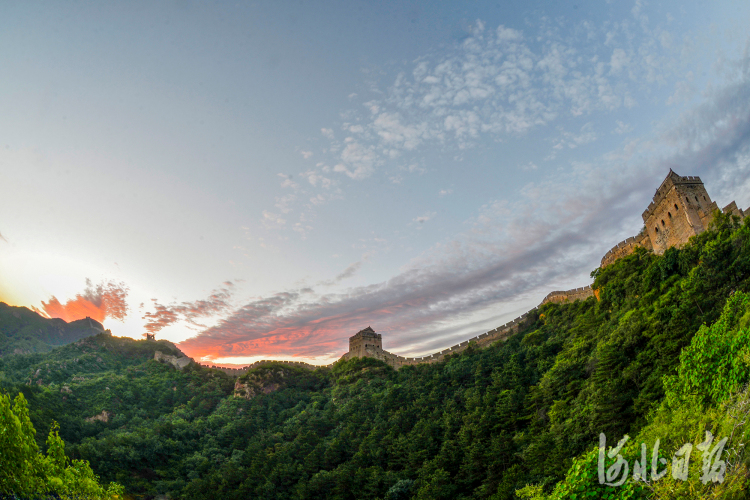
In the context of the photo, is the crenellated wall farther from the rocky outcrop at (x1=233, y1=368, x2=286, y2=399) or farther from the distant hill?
the distant hill

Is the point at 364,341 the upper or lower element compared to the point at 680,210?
lower

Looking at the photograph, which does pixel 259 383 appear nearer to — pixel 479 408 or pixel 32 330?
pixel 479 408

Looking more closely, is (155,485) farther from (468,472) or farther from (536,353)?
(536,353)

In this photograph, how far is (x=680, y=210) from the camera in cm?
2678

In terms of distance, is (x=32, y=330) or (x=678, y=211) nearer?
(x=678, y=211)

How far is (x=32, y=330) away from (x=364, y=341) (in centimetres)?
7119

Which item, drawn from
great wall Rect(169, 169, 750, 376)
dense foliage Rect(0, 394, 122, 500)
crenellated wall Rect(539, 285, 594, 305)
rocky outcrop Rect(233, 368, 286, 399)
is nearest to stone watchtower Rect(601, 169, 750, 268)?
great wall Rect(169, 169, 750, 376)

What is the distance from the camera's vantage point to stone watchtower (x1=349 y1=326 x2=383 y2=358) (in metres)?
57.5

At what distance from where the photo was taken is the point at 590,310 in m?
32.5

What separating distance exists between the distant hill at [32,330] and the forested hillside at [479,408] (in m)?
16.7

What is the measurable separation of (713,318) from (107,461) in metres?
46.2

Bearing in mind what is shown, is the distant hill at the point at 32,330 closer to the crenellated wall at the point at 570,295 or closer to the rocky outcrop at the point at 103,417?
the rocky outcrop at the point at 103,417

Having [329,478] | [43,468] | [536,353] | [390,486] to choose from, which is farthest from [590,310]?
[43,468]

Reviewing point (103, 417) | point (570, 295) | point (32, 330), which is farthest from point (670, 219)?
point (32, 330)
